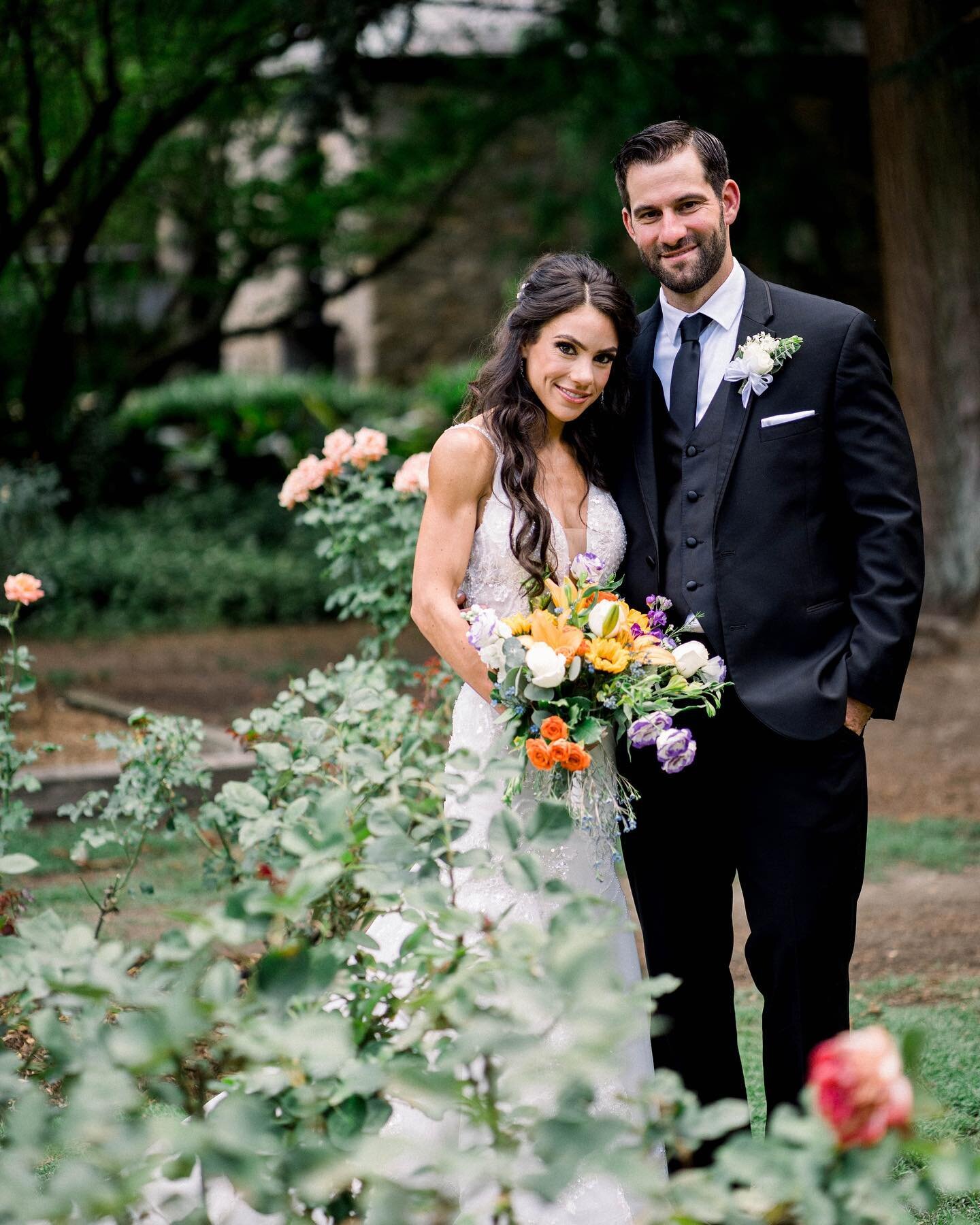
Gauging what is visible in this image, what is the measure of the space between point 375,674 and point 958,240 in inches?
253

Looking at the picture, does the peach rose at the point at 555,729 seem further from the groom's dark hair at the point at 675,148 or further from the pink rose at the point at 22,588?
the pink rose at the point at 22,588

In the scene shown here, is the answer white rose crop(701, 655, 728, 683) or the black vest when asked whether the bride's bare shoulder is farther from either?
white rose crop(701, 655, 728, 683)

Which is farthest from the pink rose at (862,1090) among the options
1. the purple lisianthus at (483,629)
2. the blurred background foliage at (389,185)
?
the blurred background foliage at (389,185)

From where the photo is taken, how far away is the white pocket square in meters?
2.89

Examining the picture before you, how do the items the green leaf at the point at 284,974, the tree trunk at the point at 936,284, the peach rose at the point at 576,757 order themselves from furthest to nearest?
the tree trunk at the point at 936,284, the peach rose at the point at 576,757, the green leaf at the point at 284,974

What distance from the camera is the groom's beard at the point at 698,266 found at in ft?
9.66

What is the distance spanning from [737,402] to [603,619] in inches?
27.7

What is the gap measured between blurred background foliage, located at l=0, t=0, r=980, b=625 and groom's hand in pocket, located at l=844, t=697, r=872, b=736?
5.65 m

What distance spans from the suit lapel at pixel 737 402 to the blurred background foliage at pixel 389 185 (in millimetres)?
5138

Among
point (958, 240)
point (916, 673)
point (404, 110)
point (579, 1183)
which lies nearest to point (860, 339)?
point (579, 1183)

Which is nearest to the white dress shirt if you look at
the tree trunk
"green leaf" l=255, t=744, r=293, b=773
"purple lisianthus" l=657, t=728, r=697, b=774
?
"purple lisianthus" l=657, t=728, r=697, b=774

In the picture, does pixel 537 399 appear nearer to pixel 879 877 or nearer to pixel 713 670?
pixel 713 670

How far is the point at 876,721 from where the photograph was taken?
25.5ft

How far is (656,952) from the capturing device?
10.0 ft
